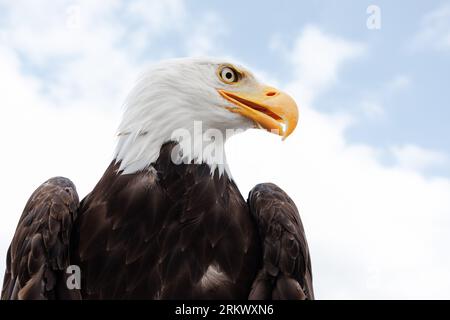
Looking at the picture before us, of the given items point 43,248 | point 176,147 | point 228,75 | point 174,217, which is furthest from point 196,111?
point 43,248

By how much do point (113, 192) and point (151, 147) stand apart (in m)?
0.57

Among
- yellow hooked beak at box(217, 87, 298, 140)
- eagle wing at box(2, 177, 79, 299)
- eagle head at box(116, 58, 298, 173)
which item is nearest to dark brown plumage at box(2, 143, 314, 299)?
eagle wing at box(2, 177, 79, 299)

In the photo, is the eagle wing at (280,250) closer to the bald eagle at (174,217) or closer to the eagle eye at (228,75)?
the bald eagle at (174,217)

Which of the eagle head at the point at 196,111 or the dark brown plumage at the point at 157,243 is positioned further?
the eagle head at the point at 196,111

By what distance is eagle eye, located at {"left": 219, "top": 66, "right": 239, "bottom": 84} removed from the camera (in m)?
6.71

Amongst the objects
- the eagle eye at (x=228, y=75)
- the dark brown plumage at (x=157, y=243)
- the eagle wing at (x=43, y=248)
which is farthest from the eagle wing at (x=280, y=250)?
the eagle wing at (x=43, y=248)

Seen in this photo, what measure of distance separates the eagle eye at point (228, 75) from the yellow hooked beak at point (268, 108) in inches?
5.7

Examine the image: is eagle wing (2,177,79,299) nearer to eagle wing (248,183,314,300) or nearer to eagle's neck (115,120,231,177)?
eagle's neck (115,120,231,177)

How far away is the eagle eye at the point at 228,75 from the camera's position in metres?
6.71

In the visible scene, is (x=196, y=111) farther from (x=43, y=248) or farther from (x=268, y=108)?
(x=43, y=248)
